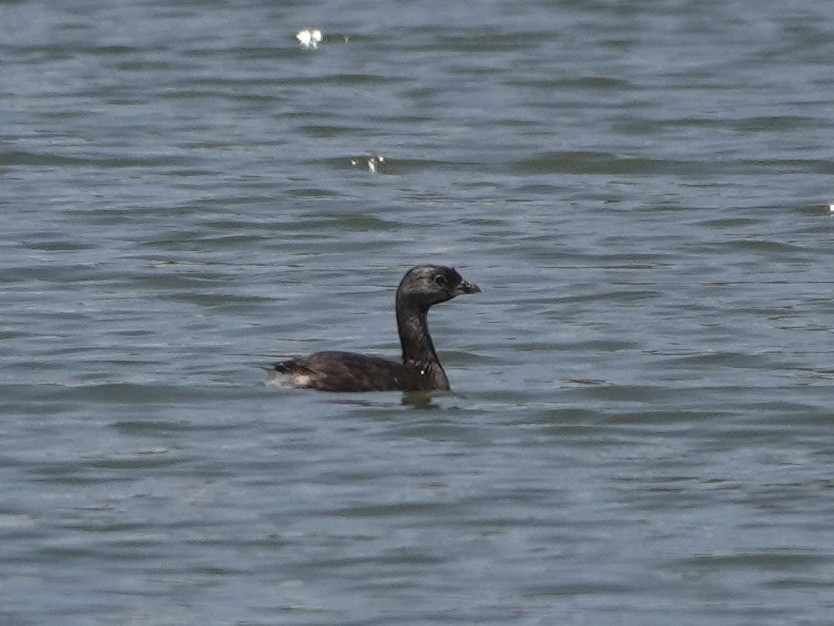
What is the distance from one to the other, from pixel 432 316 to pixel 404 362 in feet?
6.55

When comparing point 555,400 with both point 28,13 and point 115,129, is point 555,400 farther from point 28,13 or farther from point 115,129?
point 28,13

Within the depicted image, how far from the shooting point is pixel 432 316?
48.6 feet

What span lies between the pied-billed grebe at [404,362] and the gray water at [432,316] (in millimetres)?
132

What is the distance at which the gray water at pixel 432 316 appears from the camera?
376 inches

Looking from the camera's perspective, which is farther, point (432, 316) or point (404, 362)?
point (432, 316)

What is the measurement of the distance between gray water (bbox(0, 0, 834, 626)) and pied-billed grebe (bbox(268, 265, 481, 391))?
0.13 m

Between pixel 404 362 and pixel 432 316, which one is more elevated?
pixel 404 362

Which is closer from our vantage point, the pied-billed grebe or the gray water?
the gray water

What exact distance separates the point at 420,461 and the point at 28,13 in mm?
17153

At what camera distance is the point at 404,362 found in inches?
505

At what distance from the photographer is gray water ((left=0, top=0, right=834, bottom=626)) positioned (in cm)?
955

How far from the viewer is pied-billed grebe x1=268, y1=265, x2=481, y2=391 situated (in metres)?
12.2

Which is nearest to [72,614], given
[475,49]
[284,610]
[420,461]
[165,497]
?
[284,610]

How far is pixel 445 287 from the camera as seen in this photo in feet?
42.6
